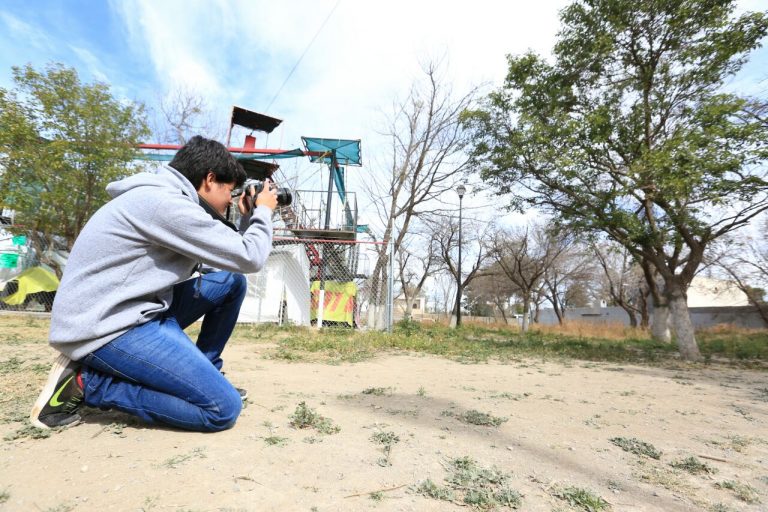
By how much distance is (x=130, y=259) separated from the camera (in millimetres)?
1562

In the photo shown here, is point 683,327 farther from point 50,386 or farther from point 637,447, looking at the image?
point 50,386

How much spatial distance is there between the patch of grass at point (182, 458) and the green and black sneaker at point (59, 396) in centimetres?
61

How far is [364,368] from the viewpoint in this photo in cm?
389

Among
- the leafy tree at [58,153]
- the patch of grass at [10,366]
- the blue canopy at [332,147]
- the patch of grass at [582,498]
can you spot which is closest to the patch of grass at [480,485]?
the patch of grass at [582,498]

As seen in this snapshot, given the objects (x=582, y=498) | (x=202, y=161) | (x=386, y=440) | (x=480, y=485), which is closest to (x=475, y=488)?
(x=480, y=485)

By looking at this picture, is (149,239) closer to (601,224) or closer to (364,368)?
(364,368)

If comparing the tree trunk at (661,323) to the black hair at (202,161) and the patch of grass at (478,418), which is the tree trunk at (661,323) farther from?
the black hair at (202,161)

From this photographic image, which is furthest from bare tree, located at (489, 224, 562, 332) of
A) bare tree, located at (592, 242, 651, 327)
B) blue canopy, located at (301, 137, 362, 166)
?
blue canopy, located at (301, 137, 362, 166)

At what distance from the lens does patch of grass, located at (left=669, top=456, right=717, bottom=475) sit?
1.53 metres

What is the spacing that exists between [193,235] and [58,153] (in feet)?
29.6

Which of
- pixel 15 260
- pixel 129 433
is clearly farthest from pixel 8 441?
pixel 15 260

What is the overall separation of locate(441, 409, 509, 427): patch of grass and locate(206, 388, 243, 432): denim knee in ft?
3.76

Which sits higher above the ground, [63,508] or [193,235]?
[193,235]

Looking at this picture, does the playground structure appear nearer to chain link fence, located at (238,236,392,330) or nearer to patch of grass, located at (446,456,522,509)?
chain link fence, located at (238,236,392,330)
